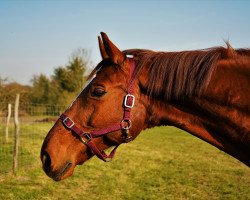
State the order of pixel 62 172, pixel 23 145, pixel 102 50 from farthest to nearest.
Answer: pixel 23 145, pixel 102 50, pixel 62 172

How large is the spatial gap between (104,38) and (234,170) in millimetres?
8078

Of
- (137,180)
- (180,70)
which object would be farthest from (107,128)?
(137,180)

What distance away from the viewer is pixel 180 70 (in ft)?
8.48

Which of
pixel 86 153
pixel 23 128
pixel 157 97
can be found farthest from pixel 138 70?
pixel 23 128

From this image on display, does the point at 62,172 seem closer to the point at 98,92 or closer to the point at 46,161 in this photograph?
the point at 46,161

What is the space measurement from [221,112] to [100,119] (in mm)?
1074

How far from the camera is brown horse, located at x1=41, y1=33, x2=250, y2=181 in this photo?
2.56 meters

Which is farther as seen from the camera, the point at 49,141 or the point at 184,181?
the point at 184,181

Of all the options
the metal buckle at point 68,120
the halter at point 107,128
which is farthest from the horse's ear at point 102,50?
the metal buckle at point 68,120

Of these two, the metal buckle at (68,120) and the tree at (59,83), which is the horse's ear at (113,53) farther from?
the tree at (59,83)

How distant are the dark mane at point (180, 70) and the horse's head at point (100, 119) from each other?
170 millimetres

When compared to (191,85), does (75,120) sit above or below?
below

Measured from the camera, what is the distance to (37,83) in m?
45.1

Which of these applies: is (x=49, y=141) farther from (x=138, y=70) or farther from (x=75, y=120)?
(x=138, y=70)
